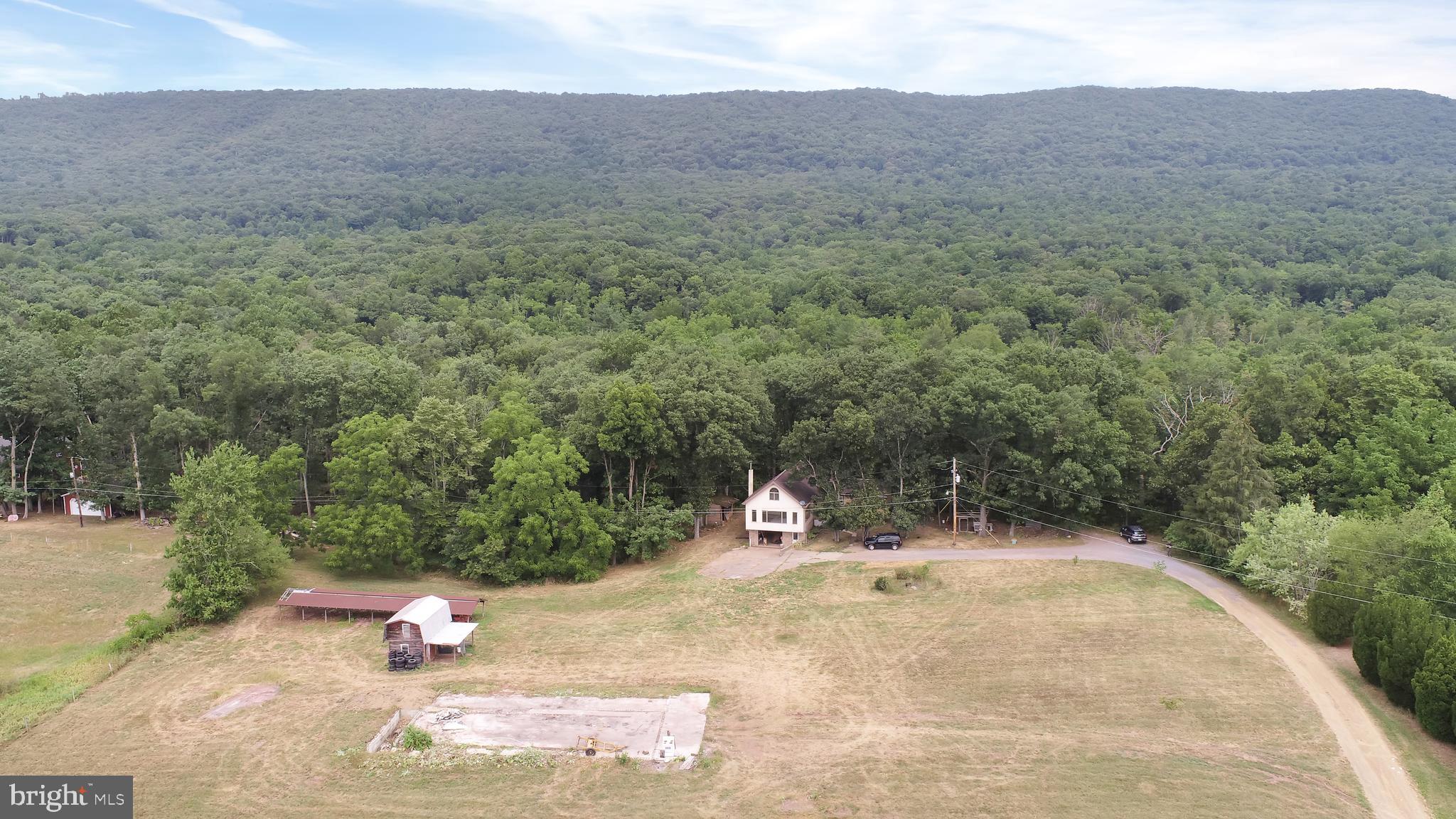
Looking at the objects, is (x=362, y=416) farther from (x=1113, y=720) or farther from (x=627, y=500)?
(x=1113, y=720)

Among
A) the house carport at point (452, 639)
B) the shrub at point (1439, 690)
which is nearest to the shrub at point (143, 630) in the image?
the house carport at point (452, 639)

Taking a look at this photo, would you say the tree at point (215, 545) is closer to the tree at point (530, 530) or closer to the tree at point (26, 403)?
the tree at point (530, 530)

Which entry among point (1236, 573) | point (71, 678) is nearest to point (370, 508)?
point (71, 678)

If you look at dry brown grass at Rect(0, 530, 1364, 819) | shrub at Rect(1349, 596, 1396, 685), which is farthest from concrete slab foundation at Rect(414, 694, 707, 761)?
shrub at Rect(1349, 596, 1396, 685)

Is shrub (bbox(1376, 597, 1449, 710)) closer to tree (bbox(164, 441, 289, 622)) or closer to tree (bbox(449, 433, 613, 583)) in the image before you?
tree (bbox(449, 433, 613, 583))

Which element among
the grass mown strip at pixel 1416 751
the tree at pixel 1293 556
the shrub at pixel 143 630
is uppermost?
the tree at pixel 1293 556

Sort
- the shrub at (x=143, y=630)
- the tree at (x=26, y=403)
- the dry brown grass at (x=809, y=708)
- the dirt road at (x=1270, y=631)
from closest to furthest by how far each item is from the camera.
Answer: the dry brown grass at (x=809, y=708) → the dirt road at (x=1270, y=631) → the shrub at (x=143, y=630) → the tree at (x=26, y=403)
